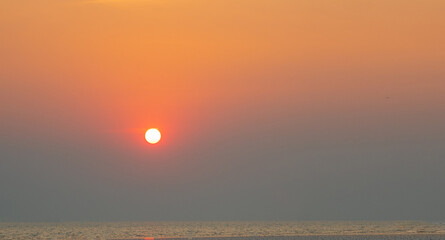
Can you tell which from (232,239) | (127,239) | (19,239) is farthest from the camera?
(19,239)

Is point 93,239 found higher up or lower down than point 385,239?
higher up

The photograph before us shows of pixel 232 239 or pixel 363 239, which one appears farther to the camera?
Answer: pixel 232 239

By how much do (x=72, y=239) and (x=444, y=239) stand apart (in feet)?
200

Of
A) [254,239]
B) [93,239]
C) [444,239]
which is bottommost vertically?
[444,239]

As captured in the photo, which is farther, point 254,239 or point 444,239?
point 254,239

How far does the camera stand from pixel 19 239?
12194 centimetres

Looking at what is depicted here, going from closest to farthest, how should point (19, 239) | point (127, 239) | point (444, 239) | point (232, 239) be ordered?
point (444, 239), point (232, 239), point (127, 239), point (19, 239)

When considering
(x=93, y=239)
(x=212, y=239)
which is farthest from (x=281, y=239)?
(x=93, y=239)

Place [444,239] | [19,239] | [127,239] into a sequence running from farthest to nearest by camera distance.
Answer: [19,239], [127,239], [444,239]

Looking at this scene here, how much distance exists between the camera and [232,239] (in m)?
106

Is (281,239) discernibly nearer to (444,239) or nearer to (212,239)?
(212,239)

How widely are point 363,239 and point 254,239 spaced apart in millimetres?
Answer: 16051

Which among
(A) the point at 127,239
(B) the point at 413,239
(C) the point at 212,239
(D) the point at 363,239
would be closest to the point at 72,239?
(A) the point at 127,239

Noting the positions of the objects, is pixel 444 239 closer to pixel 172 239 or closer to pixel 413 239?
pixel 413 239
